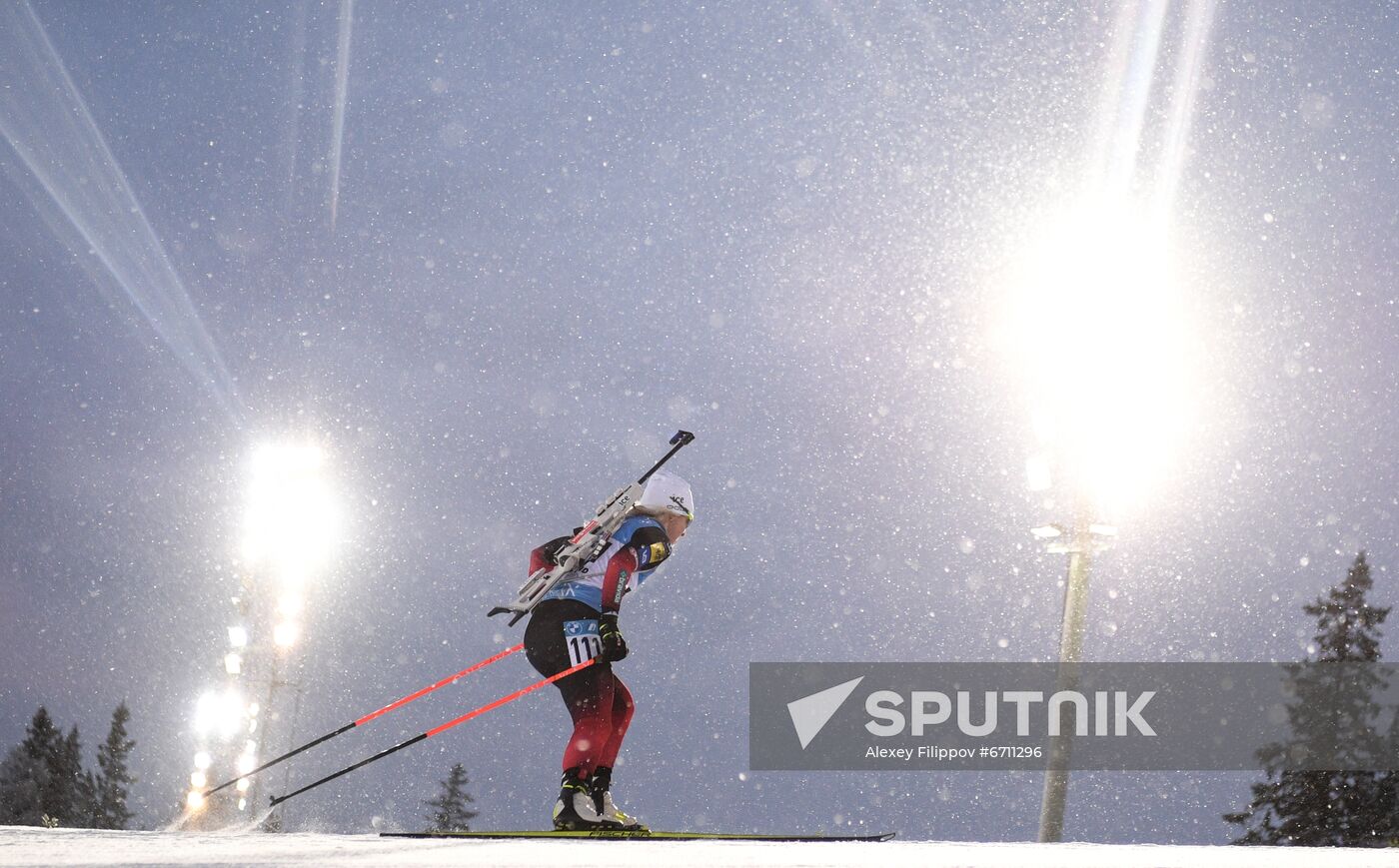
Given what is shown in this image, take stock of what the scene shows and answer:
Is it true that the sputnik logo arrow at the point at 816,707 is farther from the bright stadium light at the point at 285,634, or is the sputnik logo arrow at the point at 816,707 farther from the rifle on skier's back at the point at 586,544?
the bright stadium light at the point at 285,634

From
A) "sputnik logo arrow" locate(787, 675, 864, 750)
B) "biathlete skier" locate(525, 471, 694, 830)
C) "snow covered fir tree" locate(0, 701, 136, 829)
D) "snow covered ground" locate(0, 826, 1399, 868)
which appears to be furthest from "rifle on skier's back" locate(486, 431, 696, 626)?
"snow covered fir tree" locate(0, 701, 136, 829)

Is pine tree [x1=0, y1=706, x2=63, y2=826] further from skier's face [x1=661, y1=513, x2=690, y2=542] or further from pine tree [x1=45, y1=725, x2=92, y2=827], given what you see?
skier's face [x1=661, y1=513, x2=690, y2=542]

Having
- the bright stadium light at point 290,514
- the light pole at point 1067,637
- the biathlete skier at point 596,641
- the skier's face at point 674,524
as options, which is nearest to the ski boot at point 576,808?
the biathlete skier at point 596,641

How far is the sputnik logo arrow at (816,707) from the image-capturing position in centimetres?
1068

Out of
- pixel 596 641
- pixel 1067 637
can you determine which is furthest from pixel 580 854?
pixel 1067 637

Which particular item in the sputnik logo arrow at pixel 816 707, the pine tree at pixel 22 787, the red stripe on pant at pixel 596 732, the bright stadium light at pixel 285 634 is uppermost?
the bright stadium light at pixel 285 634

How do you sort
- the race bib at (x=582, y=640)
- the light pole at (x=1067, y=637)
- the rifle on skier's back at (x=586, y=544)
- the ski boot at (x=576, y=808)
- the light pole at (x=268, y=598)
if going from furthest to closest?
the light pole at (x=268, y=598) → the light pole at (x=1067, y=637) → the rifle on skier's back at (x=586, y=544) → the race bib at (x=582, y=640) → the ski boot at (x=576, y=808)

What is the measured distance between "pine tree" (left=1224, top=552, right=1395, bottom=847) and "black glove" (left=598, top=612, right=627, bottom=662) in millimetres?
26244

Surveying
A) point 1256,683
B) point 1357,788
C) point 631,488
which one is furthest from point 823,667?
point 1256,683

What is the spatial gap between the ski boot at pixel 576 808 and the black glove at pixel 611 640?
2.18ft

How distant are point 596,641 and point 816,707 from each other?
4.60 meters

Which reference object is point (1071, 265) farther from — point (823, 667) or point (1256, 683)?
point (1256, 683)

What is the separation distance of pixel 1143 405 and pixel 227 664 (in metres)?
22.0

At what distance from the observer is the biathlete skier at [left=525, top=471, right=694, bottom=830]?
6633mm
